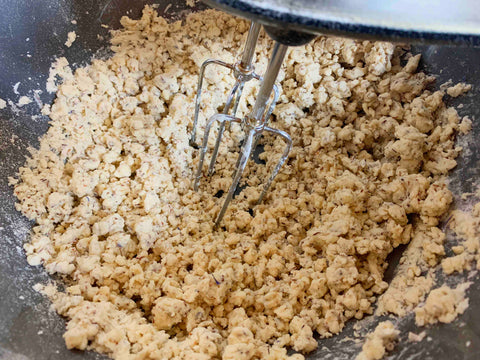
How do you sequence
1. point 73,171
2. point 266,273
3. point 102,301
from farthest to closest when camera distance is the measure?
point 73,171, point 266,273, point 102,301

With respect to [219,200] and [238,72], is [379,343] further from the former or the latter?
[238,72]

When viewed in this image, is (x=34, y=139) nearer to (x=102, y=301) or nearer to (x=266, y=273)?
(x=102, y=301)

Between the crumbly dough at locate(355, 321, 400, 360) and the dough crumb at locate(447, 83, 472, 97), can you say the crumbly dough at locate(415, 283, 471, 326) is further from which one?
the dough crumb at locate(447, 83, 472, 97)

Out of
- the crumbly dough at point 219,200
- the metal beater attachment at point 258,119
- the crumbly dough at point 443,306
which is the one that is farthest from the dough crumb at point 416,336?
the metal beater attachment at point 258,119

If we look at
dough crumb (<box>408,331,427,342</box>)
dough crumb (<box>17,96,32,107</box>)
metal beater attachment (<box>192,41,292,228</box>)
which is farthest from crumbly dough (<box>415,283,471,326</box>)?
dough crumb (<box>17,96,32,107</box>)

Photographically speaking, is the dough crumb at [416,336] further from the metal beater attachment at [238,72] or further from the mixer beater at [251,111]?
the metal beater attachment at [238,72]

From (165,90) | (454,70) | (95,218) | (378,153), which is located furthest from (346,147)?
(95,218)

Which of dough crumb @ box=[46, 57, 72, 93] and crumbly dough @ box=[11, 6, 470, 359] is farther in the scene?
dough crumb @ box=[46, 57, 72, 93]
